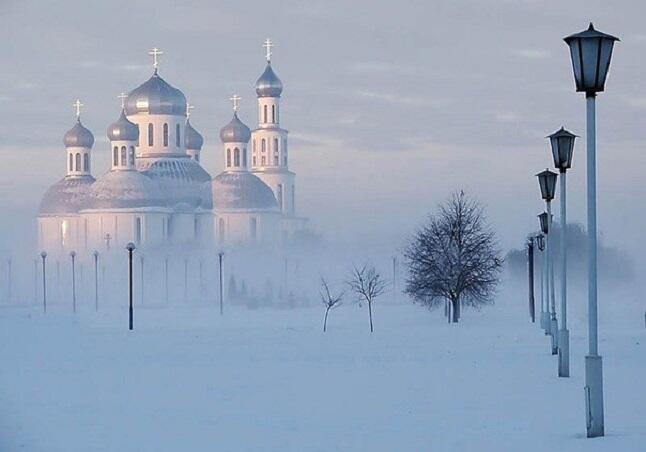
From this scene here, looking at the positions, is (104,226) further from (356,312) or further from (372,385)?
(372,385)

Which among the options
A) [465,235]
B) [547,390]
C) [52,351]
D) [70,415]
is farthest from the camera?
[465,235]

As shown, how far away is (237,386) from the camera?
22.6 meters

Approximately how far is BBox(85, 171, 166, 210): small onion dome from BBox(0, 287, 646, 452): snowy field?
3048 inches

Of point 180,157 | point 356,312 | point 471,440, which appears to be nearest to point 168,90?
point 180,157

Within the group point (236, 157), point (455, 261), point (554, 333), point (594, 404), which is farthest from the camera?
point (236, 157)

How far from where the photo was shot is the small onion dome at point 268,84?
12900 centimetres

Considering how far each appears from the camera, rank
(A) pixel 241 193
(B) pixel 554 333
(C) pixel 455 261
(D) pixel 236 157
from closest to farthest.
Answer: (B) pixel 554 333
(C) pixel 455 261
(A) pixel 241 193
(D) pixel 236 157

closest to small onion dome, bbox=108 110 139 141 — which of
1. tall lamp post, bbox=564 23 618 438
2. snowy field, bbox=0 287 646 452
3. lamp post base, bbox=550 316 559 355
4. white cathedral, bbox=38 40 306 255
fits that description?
white cathedral, bbox=38 40 306 255

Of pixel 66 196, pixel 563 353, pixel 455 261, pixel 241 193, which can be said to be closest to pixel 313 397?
pixel 563 353

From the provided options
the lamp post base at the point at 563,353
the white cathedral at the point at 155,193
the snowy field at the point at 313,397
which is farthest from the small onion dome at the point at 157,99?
the lamp post base at the point at 563,353

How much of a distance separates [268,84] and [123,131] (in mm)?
17471

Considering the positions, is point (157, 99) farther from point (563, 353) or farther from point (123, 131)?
point (563, 353)

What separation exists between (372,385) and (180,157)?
99.8 m

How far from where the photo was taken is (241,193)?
12050cm
